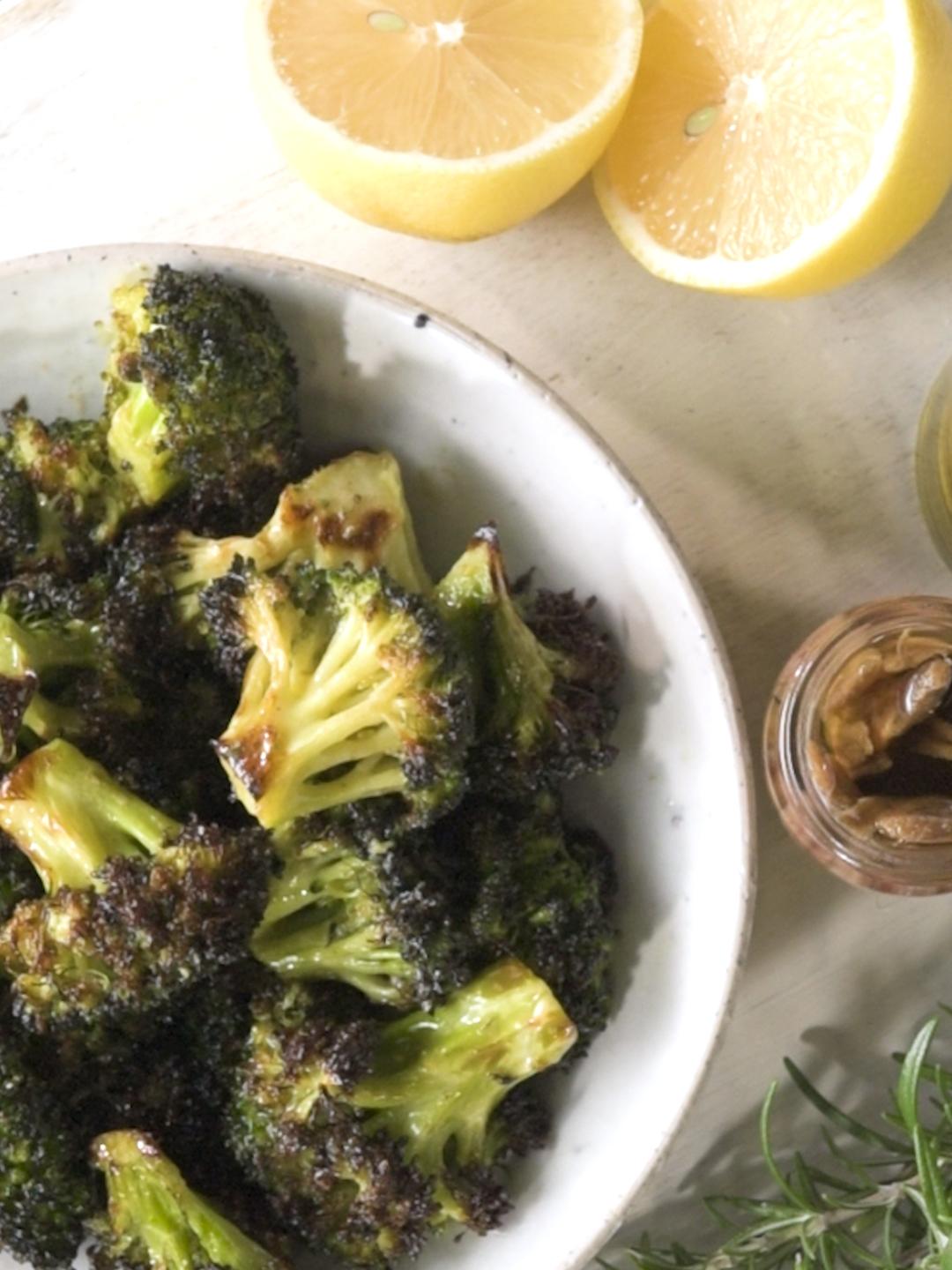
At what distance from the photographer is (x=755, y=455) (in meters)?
1.39

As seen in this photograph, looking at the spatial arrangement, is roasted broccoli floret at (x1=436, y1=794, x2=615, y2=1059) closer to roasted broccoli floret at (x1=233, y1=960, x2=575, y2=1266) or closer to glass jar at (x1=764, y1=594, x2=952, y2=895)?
roasted broccoli floret at (x1=233, y1=960, x2=575, y2=1266)

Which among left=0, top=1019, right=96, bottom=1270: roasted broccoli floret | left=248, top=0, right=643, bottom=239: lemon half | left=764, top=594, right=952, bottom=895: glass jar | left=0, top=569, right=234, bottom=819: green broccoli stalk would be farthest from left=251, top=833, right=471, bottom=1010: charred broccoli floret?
left=248, top=0, right=643, bottom=239: lemon half

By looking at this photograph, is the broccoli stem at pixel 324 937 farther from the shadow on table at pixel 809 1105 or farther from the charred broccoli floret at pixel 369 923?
the shadow on table at pixel 809 1105

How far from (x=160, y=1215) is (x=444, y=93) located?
100cm

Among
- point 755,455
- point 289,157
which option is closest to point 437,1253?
point 755,455

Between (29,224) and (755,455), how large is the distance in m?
0.77

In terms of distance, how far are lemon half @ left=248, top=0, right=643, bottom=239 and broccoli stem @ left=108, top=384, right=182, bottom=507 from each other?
267 mm

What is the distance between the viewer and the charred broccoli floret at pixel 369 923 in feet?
3.94

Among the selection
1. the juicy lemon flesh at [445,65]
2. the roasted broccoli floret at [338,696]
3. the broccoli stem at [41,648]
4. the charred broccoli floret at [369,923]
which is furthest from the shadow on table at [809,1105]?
the juicy lemon flesh at [445,65]

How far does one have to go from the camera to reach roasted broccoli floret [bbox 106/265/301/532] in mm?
1182

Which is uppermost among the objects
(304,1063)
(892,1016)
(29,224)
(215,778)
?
(29,224)

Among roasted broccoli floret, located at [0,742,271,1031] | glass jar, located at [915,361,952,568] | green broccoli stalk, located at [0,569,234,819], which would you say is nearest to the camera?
roasted broccoli floret, located at [0,742,271,1031]

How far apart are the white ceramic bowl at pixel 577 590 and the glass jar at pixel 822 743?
0.09 meters

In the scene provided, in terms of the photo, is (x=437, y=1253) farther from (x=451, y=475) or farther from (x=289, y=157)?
(x=289, y=157)
